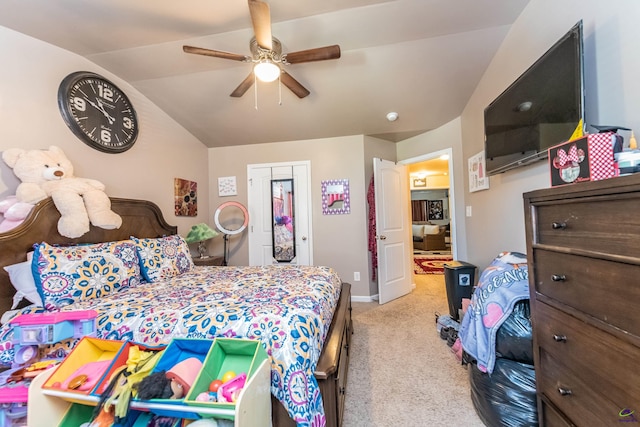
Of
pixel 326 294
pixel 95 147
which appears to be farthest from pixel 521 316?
pixel 95 147

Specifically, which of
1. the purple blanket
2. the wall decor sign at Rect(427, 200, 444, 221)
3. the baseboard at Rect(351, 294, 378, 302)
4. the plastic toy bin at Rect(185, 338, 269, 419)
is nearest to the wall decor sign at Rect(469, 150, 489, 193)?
the purple blanket

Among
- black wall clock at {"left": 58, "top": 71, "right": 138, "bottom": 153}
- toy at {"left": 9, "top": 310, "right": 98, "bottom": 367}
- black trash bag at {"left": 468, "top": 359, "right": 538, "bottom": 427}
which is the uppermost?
black wall clock at {"left": 58, "top": 71, "right": 138, "bottom": 153}

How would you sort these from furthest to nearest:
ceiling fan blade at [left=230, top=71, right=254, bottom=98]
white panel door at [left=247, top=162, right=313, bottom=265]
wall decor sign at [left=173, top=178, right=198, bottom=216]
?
white panel door at [left=247, top=162, right=313, bottom=265] → wall decor sign at [left=173, top=178, right=198, bottom=216] → ceiling fan blade at [left=230, top=71, right=254, bottom=98]

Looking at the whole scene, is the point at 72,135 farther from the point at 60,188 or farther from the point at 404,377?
the point at 404,377

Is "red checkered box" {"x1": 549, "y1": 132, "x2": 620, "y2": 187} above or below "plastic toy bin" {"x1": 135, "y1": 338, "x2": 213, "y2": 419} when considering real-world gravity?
above

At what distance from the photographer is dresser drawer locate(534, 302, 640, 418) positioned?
768 mm

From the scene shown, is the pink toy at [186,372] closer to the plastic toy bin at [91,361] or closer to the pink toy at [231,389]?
the pink toy at [231,389]

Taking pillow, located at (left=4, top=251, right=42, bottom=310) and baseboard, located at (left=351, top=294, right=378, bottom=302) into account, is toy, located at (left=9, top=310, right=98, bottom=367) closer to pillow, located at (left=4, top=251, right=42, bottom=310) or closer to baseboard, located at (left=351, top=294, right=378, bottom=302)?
pillow, located at (left=4, top=251, right=42, bottom=310)

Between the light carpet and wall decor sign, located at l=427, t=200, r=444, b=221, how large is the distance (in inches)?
287

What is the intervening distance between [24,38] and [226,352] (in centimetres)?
278

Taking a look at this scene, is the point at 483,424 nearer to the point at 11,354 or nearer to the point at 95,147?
the point at 11,354

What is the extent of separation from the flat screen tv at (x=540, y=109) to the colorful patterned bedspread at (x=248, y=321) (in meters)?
1.66

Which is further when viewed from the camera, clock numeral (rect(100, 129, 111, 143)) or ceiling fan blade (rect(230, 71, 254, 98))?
clock numeral (rect(100, 129, 111, 143))

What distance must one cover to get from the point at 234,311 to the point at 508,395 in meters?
1.48
